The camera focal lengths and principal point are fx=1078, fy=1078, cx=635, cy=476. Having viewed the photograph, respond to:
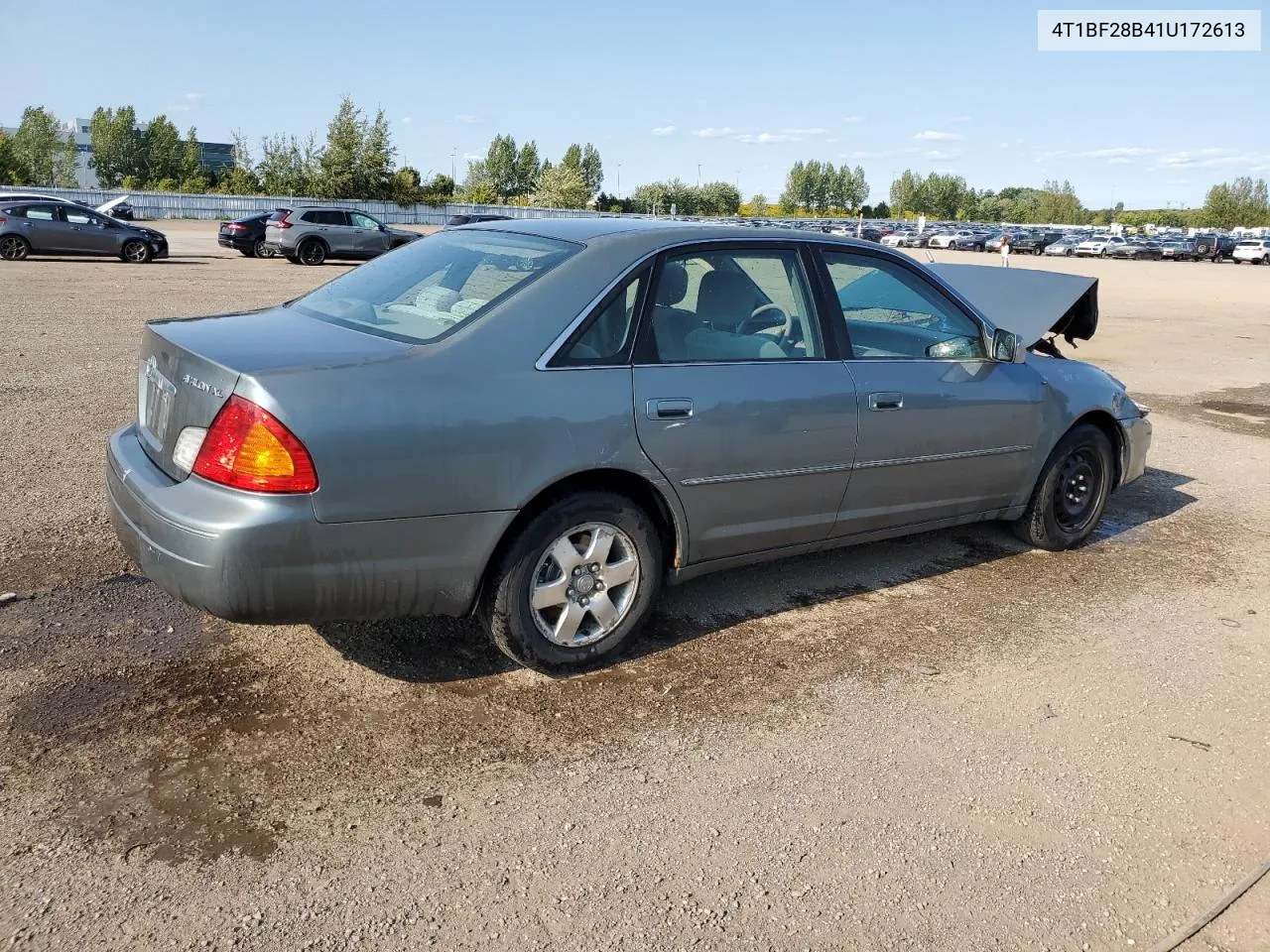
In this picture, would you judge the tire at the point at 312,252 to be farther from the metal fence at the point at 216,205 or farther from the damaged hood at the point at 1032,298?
the metal fence at the point at 216,205

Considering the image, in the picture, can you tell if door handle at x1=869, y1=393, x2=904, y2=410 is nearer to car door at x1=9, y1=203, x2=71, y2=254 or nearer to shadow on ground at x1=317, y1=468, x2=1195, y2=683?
shadow on ground at x1=317, y1=468, x2=1195, y2=683

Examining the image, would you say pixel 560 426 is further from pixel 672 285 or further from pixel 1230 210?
pixel 1230 210

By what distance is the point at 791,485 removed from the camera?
4.31m

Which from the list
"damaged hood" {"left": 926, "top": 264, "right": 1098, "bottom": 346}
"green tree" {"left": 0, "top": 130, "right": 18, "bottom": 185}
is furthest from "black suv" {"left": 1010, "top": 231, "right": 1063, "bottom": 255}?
"green tree" {"left": 0, "top": 130, "right": 18, "bottom": 185}

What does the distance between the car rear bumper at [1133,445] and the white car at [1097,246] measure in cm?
6437

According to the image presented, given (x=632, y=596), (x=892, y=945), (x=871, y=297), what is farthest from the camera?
(x=871, y=297)

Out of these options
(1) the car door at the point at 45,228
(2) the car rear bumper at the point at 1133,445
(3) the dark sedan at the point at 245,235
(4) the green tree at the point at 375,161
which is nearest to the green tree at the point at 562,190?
(4) the green tree at the point at 375,161

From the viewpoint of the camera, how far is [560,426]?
3.62 metres

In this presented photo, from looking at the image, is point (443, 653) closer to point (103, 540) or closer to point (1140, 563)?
point (103, 540)

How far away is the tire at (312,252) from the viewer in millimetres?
27091

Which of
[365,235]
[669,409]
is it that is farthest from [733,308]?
[365,235]

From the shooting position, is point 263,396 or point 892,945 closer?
point 892,945

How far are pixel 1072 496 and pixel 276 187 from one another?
68754mm

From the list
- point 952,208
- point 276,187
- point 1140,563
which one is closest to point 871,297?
point 1140,563
